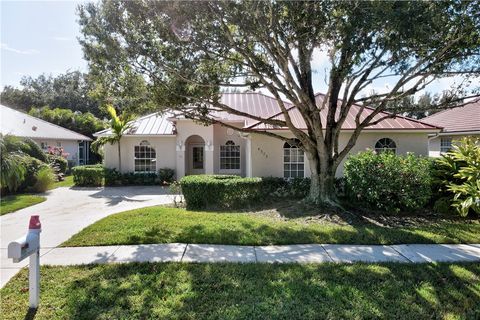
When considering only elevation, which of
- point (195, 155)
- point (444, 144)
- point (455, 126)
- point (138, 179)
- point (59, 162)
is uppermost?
point (455, 126)

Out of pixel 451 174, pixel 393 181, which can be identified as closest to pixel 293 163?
Result: pixel 393 181

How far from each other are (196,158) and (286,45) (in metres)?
15.4

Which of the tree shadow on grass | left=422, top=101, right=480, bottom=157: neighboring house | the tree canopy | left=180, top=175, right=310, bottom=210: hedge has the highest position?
the tree canopy

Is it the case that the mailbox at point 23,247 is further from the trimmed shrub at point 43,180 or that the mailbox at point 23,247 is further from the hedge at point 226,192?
the trimmed shrub at point 43,180

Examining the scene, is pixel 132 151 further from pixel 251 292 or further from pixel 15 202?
pixel 251 292

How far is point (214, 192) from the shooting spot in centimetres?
1123

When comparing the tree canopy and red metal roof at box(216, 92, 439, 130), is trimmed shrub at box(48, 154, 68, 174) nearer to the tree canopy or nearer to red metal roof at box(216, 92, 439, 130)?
the tree canopy

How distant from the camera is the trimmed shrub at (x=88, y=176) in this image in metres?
19.3

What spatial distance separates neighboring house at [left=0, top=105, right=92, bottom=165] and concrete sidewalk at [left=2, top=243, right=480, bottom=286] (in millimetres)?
19468

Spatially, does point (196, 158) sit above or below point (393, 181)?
above

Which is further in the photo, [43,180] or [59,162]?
[59,162]

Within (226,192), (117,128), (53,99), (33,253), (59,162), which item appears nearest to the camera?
(33,253)

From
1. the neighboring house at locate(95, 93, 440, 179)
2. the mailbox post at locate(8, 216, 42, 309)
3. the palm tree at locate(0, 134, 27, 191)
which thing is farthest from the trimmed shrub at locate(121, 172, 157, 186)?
the mailbox post at locate(8, 216, 42, 309)

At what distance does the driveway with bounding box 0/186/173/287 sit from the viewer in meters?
7.70
